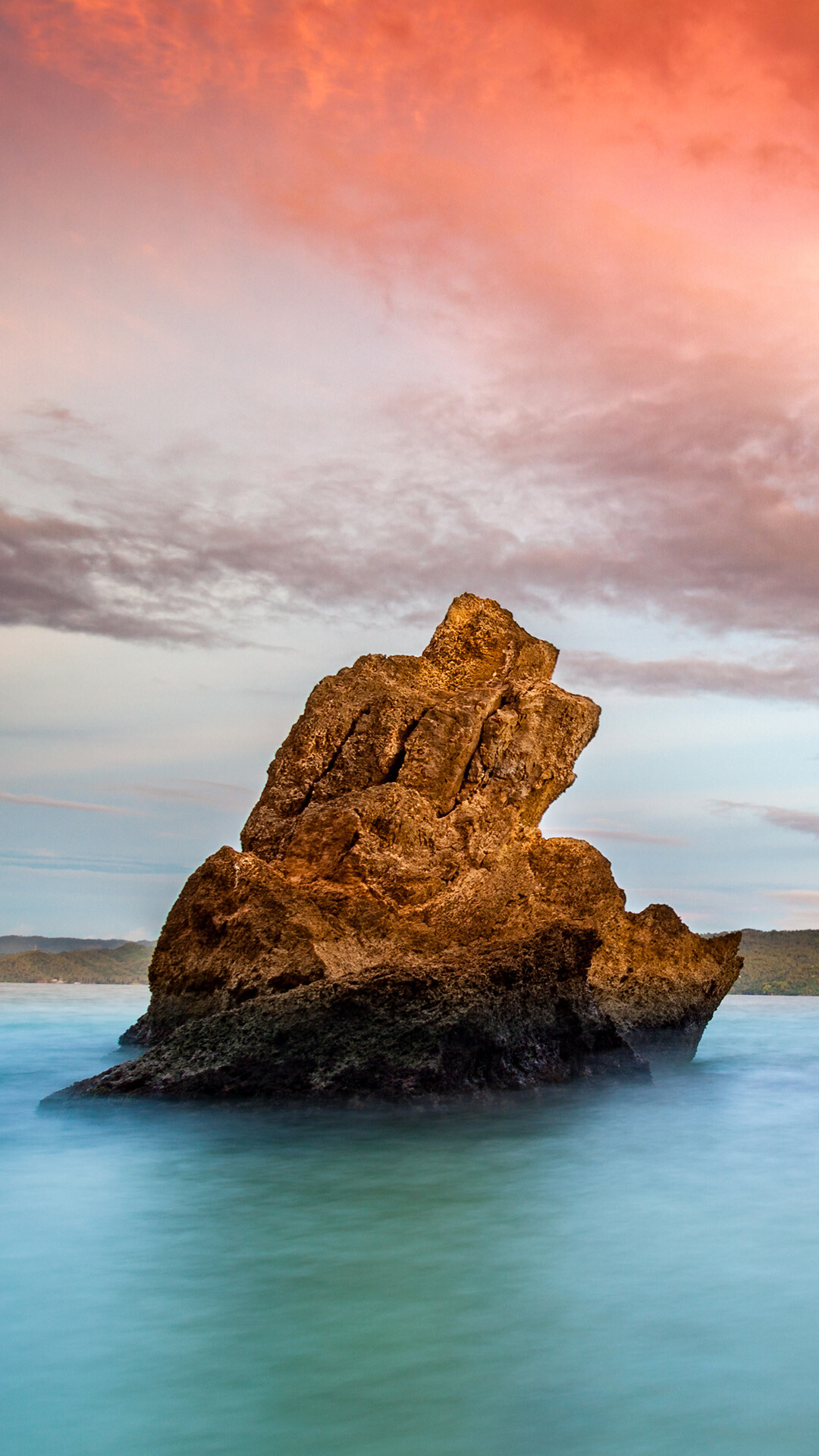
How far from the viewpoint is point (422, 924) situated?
18.1 metres

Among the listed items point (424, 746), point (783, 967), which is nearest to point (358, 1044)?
point (424, 746)


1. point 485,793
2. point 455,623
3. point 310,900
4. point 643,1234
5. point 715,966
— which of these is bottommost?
point 643,1234

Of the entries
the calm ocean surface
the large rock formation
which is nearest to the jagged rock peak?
the large rock formation

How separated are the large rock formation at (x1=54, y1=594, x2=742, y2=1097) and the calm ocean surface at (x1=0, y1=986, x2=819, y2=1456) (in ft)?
3.18

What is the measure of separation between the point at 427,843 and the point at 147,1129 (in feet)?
25.2

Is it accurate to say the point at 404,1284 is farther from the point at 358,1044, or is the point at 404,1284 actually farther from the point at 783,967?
the point at 783,967

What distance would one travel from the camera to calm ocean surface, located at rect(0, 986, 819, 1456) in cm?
578

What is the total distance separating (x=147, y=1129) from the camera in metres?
12.9

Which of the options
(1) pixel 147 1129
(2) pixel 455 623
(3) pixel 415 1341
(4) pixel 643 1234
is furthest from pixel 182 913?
(3) pixel 415 1341

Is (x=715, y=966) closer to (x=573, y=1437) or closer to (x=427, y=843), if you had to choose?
(x=427, y=843)

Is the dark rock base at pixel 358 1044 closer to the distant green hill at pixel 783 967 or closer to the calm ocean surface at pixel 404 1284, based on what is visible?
the calm ocean surface at pixel 404 1284

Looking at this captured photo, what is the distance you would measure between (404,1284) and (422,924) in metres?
10.3

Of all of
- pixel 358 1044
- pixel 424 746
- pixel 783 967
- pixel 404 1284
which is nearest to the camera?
pixel 404 1284

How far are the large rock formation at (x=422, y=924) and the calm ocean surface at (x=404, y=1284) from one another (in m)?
0.97
